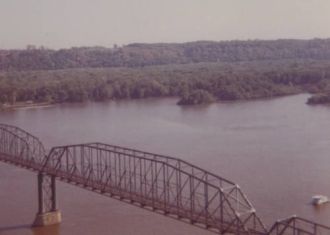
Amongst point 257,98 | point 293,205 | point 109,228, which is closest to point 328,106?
point 257,98

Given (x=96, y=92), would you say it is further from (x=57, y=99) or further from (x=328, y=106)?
(x=328, y=106)

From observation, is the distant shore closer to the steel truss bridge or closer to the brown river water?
the brown river water

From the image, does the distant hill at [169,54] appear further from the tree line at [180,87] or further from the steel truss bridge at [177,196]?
the steel truss bridge at [177,196]

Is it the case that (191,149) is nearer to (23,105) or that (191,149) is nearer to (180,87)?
(23,105)

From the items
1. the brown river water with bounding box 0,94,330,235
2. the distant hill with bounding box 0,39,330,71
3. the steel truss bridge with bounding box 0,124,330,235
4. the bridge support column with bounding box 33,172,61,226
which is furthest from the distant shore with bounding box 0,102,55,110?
the distant hill with bounding box 0,39,330,71

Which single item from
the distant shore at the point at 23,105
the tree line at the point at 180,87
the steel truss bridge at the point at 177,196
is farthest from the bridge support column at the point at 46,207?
the distant shore at the point at 23,105

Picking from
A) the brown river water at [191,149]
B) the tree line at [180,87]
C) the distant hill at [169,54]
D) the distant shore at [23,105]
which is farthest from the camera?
the distant hill at [169,54]
